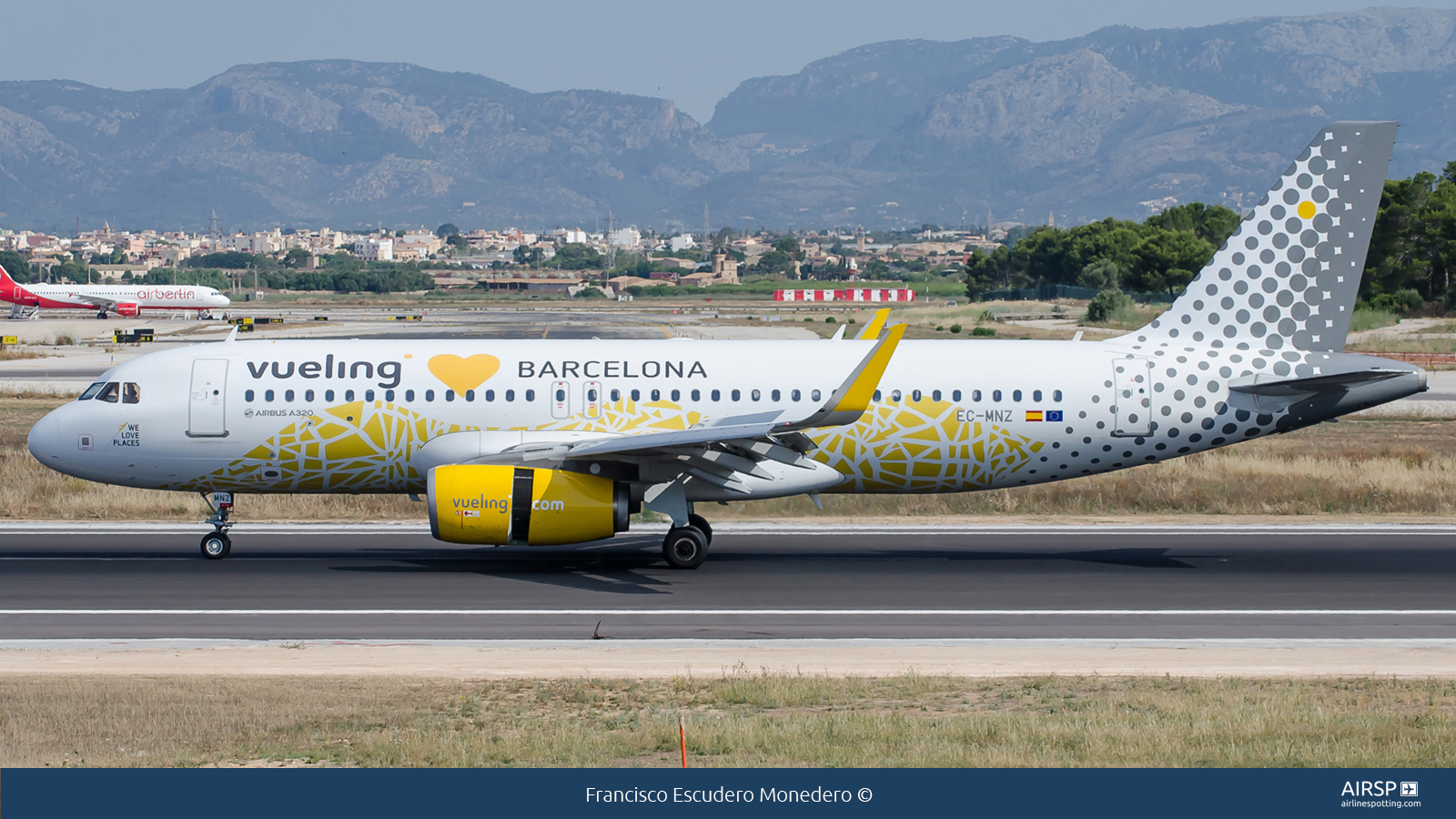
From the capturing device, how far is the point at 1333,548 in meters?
26.6

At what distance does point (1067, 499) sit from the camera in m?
32.4

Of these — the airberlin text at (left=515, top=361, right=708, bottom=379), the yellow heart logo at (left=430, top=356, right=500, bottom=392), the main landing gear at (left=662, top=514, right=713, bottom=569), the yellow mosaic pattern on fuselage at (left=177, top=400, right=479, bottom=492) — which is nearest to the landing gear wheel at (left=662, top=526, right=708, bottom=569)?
the main landing gear at (left=662, top=514, right=713, bottom=569)

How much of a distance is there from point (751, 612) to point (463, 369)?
23.2ft

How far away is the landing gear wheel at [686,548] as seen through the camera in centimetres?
2394

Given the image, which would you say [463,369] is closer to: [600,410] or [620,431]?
[600,410]

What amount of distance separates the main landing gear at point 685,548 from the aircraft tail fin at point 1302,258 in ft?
29.9

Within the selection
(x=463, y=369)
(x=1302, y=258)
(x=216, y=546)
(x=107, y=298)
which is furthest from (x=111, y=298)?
(x=1302, y=258)

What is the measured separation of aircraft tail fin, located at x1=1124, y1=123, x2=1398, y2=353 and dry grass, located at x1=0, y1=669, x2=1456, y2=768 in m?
10.3

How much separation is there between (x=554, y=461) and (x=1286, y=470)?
812 inches

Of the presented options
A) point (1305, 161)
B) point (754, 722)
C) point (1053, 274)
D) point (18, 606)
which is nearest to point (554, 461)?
point (18, 606)

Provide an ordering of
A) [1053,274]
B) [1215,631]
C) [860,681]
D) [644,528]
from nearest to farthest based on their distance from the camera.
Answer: [860,681] < [1215,631] < [644,528] < [1053,274]

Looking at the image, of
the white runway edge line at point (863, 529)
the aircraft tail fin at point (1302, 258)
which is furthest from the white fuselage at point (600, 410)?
the white runway edge line at point (863, 529)

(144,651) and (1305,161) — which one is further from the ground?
(1305,161)

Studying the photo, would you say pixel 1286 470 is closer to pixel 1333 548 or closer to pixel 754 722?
pixel 1333 548
